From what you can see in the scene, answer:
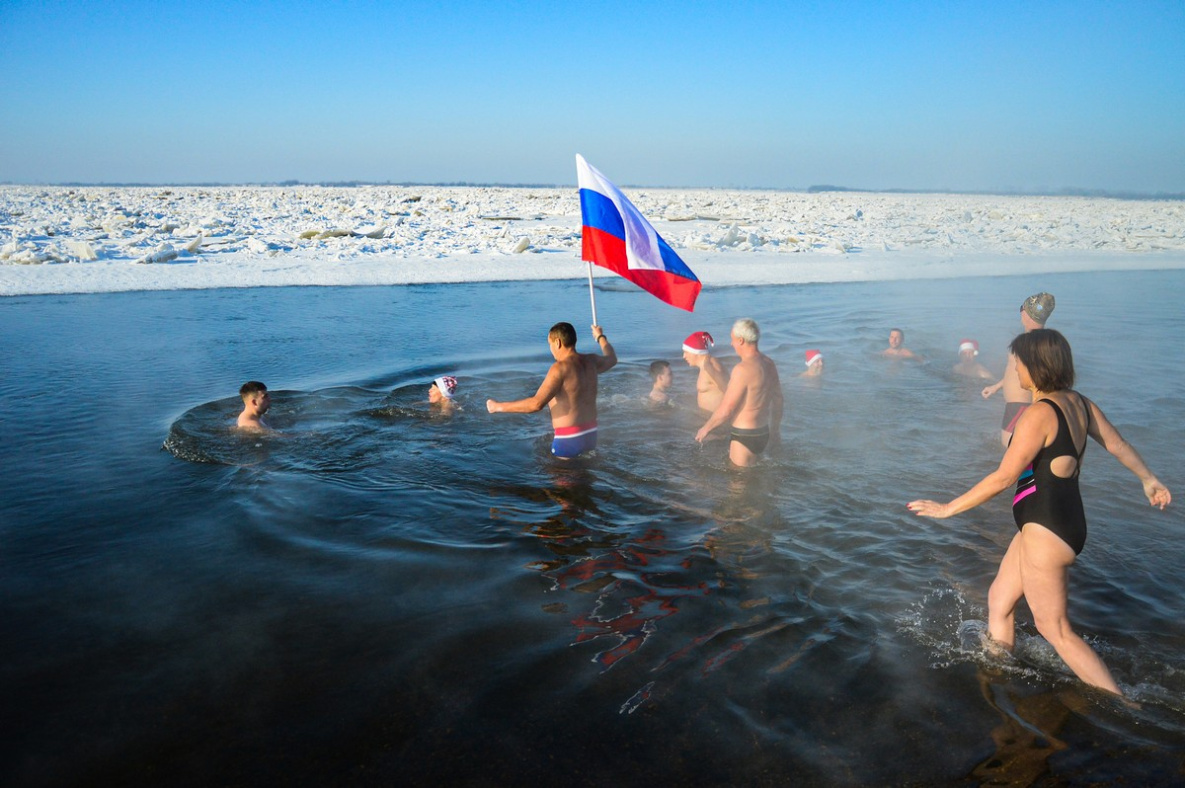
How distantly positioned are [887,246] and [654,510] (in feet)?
80.2

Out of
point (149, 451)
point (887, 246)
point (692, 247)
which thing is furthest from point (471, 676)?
point (887, 246)

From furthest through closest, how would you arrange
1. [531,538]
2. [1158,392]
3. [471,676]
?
[1158,392], [531,538], [471,676]

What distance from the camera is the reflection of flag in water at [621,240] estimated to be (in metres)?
7.47

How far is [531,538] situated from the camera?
582 centimetres

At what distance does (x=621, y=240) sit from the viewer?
7.55 m

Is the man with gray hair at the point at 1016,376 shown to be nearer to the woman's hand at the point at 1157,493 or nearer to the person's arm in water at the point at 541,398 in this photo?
the woman's hand at the point at 1157,493

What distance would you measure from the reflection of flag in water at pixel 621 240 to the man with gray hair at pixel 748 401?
2.97 ft

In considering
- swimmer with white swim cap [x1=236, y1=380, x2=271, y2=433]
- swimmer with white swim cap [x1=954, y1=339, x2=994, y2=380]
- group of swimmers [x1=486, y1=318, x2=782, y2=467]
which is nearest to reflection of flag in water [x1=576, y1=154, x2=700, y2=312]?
group of swimmers [x1=486, y1=318, x2=782, y2=467]

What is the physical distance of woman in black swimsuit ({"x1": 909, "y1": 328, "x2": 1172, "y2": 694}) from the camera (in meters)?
3.75

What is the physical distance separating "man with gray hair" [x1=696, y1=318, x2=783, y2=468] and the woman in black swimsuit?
302 cm

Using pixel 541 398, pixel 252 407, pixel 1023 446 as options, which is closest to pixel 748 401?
pixel 541 398

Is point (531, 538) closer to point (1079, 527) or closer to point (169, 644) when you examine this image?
point (169, 644)

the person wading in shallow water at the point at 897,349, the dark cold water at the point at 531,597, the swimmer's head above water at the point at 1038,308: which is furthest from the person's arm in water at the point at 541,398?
the person wading in shallow water at the point at 897,349

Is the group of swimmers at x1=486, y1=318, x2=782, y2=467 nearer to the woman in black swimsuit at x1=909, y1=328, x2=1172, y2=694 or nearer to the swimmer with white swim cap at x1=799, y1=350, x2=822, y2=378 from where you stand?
the woman in black swimsuit at x1=909, y1=328, x2=1172, y2=694
